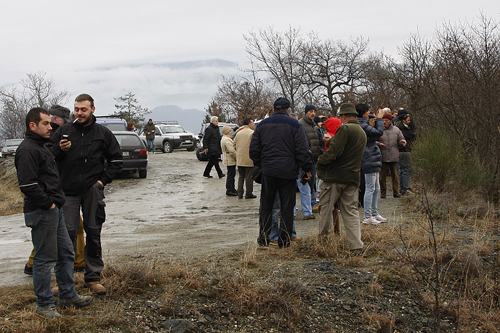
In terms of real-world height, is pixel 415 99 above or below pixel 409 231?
above

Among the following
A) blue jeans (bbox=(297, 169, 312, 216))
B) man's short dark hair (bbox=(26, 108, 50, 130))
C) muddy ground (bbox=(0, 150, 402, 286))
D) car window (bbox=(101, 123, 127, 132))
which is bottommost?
muddy ground (bbox=(0, 150, 402, 286))

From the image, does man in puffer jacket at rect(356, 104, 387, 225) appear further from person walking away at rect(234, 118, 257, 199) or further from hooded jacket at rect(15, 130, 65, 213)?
hooded jacket at rect(15, 130, 65, 213)

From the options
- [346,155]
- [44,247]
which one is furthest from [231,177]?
[44,247]

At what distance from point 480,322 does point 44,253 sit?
4.33 metres

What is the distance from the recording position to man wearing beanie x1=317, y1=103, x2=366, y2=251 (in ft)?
21.6

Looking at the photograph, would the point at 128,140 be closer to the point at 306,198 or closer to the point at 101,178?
the point at 306,198

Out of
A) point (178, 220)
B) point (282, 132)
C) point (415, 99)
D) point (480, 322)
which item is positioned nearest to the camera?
point (480, 322)

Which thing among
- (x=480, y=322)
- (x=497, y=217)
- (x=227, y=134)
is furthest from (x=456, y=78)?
(x=480, y=322)

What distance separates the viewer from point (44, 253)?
4324 millimetres

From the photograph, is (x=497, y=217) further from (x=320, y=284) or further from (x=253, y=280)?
(x=253, y=280)

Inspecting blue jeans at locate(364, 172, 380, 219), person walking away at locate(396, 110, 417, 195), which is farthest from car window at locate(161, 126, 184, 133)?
blue jeans at locate(364, 172, 380, 219)

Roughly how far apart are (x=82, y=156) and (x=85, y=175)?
0.65 feet

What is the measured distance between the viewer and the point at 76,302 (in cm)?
459

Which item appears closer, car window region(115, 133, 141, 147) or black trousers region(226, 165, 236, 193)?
black trousers region(226, 165, 236, 193)
